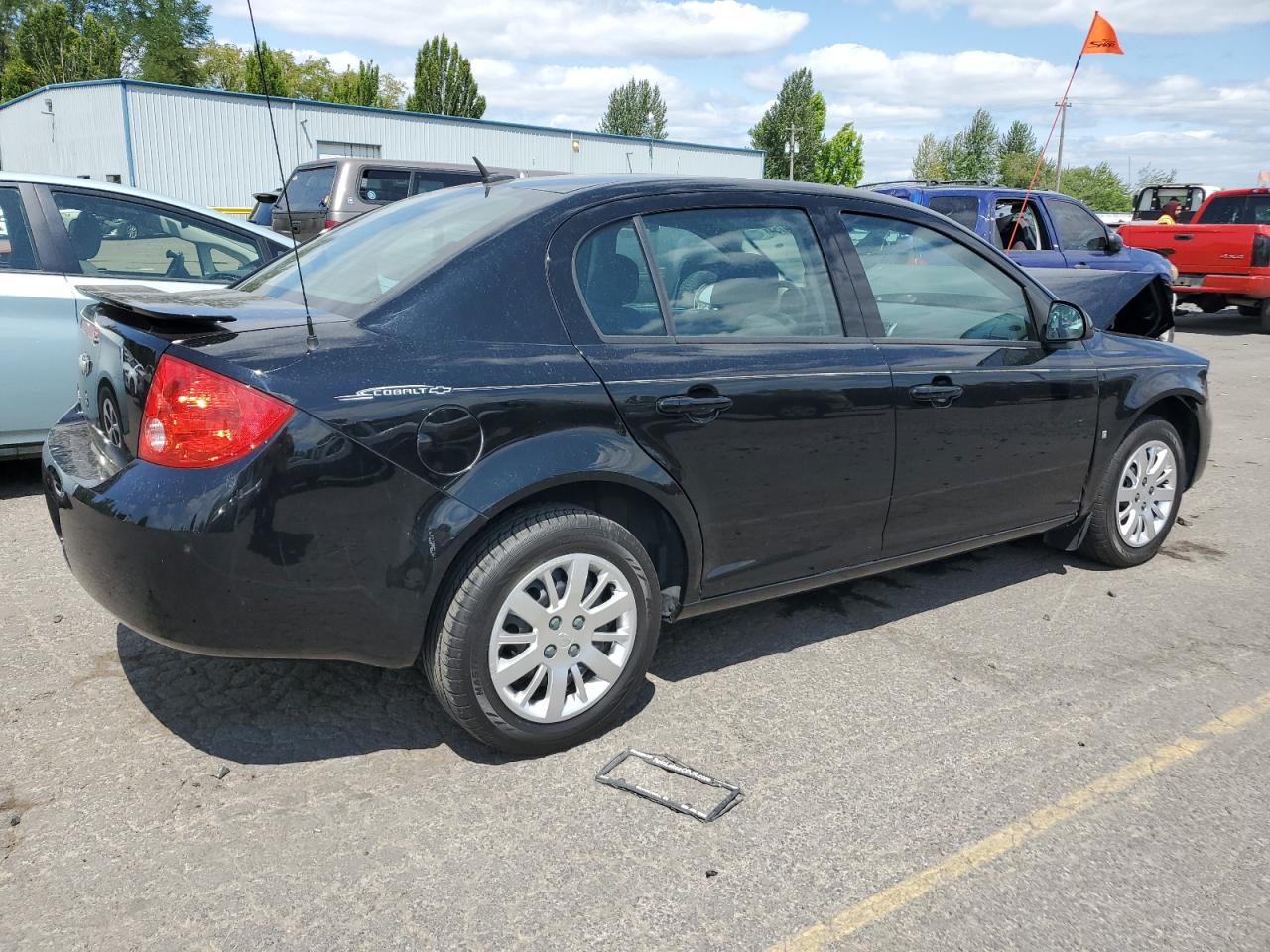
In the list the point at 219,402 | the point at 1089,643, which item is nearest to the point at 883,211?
the point at 1089,643

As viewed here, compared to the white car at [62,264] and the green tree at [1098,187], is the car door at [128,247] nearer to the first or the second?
the white car at [62,264]

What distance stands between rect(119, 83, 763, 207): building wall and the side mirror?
24.7 metres

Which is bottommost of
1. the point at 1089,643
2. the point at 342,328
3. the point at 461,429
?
the point at 1089,643

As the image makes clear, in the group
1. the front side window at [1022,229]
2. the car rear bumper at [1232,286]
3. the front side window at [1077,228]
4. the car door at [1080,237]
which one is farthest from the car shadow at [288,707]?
the car rear bumper at [1232,286]

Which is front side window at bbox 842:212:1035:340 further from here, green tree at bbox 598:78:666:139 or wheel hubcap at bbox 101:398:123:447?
green tree at bbox 598:78:666:139

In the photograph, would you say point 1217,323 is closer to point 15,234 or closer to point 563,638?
point 15,234

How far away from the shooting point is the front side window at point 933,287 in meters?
3.80

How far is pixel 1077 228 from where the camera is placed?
11938 mm

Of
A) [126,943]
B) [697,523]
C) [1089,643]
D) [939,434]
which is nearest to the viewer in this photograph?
[126,943]

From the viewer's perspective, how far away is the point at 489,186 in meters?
3.68

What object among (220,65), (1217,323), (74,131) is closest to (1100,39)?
(1217,323)

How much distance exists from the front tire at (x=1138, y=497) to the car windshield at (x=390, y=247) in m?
2.90

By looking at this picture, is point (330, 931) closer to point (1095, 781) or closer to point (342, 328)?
point (342, 328)

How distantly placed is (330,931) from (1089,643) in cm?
298
